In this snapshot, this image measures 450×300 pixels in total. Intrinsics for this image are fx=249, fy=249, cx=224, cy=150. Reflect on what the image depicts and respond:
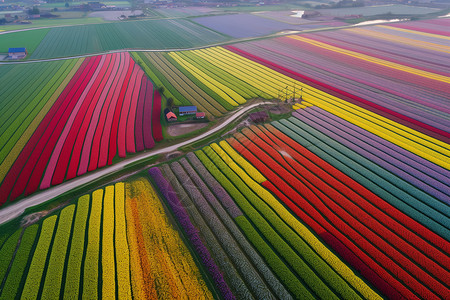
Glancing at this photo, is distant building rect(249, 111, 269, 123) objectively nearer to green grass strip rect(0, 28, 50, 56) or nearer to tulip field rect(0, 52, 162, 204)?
tulip field rect(0, 52, 162, 204)

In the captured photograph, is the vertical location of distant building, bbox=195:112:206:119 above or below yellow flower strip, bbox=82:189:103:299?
above

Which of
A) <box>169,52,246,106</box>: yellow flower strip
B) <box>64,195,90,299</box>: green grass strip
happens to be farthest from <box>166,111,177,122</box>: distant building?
<box>64,195,90,299</box>: green grass strip

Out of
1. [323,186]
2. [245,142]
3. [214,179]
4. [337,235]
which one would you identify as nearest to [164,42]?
[245,142]

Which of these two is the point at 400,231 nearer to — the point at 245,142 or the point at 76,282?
the point at 245,142

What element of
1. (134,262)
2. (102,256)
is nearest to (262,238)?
(134,262)

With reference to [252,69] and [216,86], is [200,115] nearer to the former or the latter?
[216,86]

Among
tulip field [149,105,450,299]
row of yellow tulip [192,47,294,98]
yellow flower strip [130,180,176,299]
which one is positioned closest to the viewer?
yellow flower strip [130,180,176,299]
